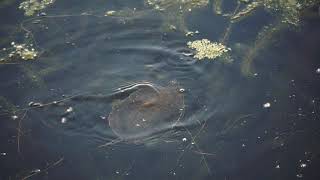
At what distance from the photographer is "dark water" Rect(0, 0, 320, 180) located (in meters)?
2.77

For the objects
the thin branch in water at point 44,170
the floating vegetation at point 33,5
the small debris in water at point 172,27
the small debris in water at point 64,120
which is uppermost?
the floating vegetation at point 33,5

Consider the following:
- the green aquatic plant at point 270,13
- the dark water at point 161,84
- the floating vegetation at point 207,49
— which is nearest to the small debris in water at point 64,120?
the dark water at point 161,84

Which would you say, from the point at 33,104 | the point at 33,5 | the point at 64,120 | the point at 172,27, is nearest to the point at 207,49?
the point at 172,27

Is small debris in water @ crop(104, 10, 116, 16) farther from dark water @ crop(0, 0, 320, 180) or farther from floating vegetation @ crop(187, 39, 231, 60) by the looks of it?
floating vegetation @ crop(187, 39, 231, 60)

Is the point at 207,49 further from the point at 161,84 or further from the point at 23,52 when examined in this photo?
the point at 23,52

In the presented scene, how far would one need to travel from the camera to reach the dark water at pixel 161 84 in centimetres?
277

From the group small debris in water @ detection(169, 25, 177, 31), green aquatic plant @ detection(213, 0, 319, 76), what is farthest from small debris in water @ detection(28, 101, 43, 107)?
green aquatic plant @ detection(213, 0, 319, 76)

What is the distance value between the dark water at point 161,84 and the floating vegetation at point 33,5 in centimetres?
9

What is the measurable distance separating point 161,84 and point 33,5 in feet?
5.05

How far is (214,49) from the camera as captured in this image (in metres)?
3.39

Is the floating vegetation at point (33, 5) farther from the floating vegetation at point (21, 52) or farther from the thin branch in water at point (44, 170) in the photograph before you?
the thin branch in water at point (44, 170)

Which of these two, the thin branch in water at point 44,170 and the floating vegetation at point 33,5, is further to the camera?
the floating vegetation at point 33,5

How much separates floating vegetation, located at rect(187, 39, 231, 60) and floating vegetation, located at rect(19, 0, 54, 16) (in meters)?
1.44

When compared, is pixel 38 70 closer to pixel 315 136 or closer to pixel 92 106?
pixel 92 106
